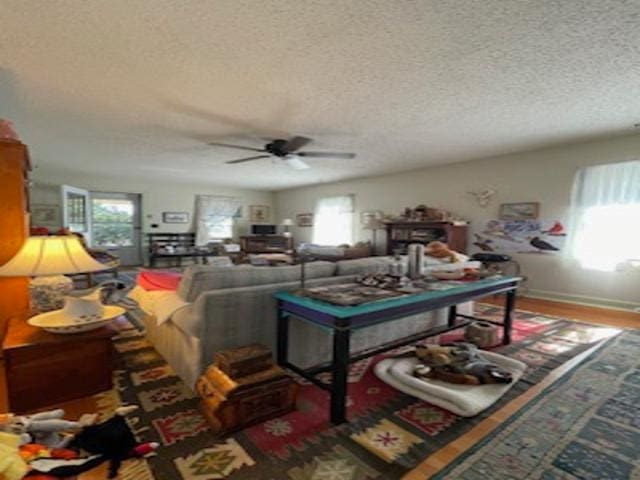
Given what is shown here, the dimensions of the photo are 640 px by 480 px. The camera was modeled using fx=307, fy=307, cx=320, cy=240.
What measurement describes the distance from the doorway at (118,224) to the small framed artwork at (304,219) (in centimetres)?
425

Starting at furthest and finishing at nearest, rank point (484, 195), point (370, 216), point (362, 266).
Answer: point (370, 216) → point (484, 195) → point (362, 266)

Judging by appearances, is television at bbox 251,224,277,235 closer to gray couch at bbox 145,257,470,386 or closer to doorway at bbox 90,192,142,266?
doorway at bbox 90,192,142,266

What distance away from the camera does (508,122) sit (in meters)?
3.42

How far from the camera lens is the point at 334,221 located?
27.0ft

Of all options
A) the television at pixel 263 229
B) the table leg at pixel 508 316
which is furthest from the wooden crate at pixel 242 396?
the television at pixel 263 229

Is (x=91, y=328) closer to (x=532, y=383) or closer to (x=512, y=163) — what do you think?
(x=532, y=383)

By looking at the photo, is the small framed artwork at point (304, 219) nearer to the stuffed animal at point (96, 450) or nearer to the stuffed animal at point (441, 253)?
the stuffed animal at point (441, 253)

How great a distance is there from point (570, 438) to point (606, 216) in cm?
389

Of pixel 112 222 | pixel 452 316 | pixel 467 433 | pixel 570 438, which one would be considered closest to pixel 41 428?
pixel 467 433

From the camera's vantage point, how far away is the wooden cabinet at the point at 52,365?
1.63 meters

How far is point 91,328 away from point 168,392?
61 centimetres

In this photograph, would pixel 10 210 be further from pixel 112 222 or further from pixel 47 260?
pixel 112 222

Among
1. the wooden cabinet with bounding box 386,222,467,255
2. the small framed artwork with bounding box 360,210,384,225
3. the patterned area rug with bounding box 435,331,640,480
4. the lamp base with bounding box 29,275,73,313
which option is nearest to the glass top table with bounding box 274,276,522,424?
the patterned area rug with bounding box 435,331,640,480

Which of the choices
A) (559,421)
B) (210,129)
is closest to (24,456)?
(559,421)
